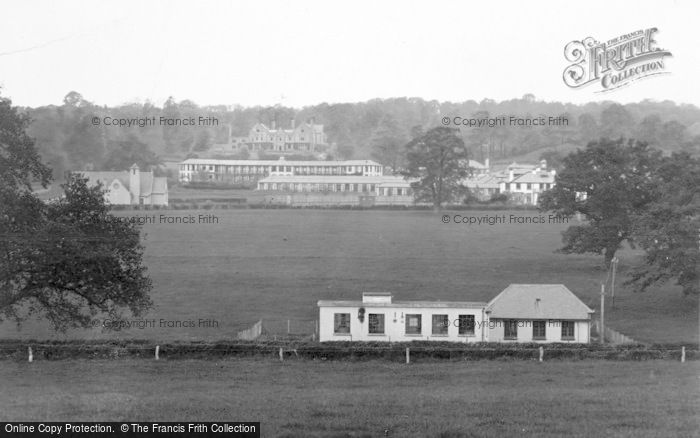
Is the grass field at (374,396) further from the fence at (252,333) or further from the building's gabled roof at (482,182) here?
the building's gabled roof at (482,182)

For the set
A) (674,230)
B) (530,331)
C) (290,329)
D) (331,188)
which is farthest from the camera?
(331,188)

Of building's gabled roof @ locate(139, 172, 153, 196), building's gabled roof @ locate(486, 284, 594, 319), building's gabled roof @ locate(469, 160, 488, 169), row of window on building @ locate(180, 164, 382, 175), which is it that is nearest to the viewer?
building's gabled roof @ locate(486, 284, 594, 319)

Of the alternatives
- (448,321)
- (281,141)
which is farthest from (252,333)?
(281,141)

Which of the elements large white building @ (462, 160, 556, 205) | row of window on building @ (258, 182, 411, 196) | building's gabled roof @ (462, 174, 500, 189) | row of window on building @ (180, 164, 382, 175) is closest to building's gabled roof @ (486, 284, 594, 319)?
large white building @ (462, 160, 556, 205)

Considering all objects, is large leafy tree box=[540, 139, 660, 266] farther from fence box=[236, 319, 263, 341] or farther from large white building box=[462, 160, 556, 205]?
fence box=[236, 319, 263, 341]

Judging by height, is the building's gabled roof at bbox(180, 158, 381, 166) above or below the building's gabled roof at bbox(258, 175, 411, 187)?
above

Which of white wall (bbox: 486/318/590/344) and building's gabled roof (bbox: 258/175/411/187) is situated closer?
white wall (bbox: 486/318/590/344)

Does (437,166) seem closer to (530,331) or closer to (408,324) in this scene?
(530,331)
